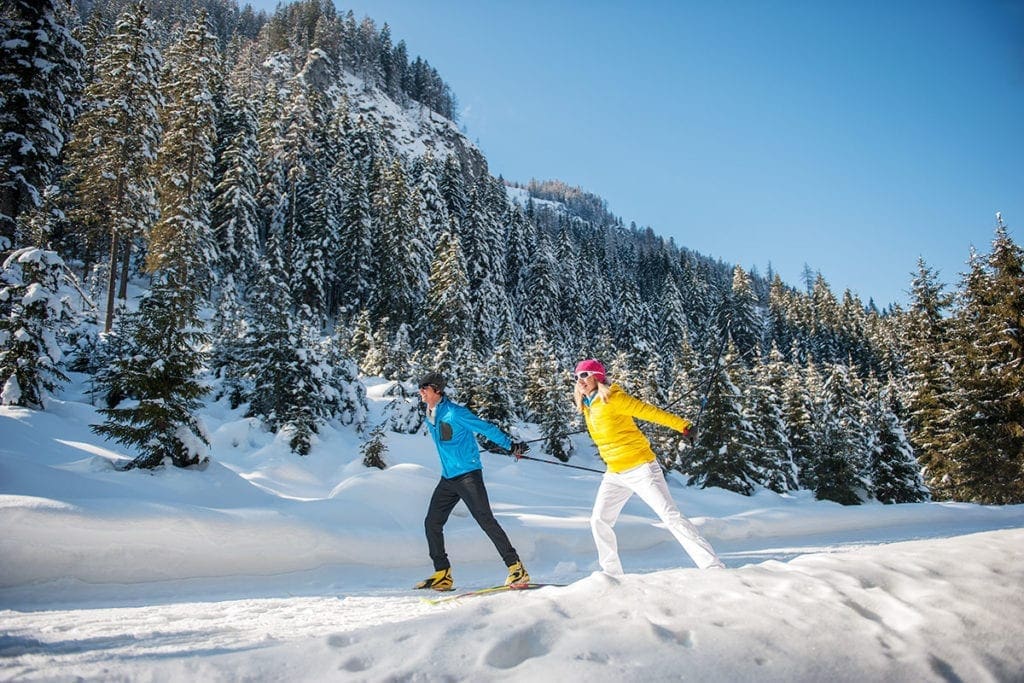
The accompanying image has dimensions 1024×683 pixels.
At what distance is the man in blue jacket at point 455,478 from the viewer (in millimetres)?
5680

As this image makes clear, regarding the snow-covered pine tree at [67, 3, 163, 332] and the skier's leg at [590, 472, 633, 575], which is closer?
the skier's leg at [590, 472, 633, 575]

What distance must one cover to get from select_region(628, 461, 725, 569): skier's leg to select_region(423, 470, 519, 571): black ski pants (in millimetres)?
1543

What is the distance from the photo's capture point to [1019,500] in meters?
19.8

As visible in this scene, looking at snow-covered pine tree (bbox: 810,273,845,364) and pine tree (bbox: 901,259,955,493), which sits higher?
snow-covered pine tree (bbox: 810,273,845,364)

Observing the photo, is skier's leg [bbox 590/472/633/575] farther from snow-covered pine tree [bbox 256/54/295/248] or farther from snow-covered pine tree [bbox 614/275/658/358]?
snow-covered pine tree [bbox 614/275/658/358]

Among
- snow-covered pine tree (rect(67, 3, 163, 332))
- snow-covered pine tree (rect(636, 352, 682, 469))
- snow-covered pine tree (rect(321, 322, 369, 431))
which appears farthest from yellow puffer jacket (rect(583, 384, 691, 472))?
snow-covered pine tree (rect(67, 3, 163, 332))

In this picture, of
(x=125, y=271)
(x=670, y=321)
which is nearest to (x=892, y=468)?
(x=670, y=321)

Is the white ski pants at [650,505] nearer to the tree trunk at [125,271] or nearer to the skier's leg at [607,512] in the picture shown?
the skier's leg at [607,512]

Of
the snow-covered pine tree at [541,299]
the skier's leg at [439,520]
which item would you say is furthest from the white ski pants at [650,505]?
the snow-covered pine tree at [541,299]

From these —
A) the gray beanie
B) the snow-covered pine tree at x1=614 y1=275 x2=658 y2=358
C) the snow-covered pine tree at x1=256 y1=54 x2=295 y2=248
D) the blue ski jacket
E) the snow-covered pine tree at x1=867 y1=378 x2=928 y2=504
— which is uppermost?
the snow-covered pine tree at x1=256 y1=54 x2=295 y2=248

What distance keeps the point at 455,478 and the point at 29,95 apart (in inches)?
689

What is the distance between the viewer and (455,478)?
19.2 ft

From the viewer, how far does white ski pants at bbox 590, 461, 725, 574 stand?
4961mm

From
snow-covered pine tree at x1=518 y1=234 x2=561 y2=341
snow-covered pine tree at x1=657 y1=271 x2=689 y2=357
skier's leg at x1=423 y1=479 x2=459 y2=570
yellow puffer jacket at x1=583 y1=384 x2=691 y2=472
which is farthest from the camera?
snow-covered pine tree at x1=657 y1=271 x2=689 y2=357
